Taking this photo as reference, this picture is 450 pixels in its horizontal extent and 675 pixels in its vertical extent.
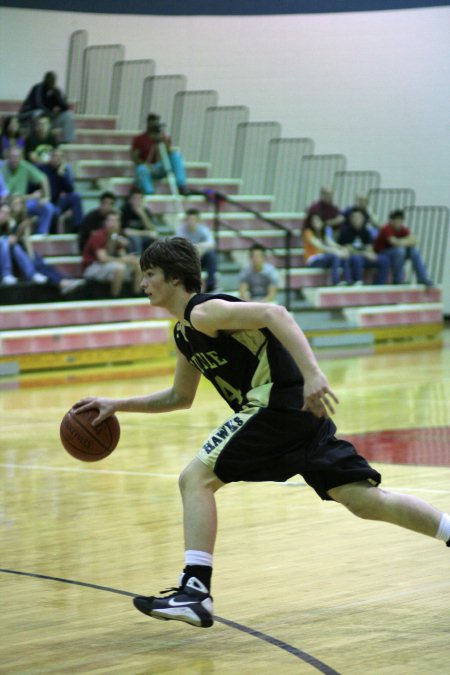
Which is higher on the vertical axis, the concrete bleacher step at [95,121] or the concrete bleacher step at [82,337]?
the concrete bleacher step at [95,121]

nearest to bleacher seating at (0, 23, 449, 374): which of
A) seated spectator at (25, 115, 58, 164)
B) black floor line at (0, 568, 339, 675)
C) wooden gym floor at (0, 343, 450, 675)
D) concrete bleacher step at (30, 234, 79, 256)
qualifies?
concrete bleacher step at (30, 234, 79, 256)

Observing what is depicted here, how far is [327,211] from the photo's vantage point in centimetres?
1933

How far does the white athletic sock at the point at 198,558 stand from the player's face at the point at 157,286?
2.78ft

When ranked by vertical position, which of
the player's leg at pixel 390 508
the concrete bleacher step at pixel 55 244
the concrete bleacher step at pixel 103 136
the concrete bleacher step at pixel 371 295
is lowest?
the concrete bleacher step at pixel 371 295

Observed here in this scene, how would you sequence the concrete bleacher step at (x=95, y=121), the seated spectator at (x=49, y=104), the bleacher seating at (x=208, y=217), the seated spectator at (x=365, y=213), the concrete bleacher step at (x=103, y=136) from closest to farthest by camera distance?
the bleacher seating at (x=208, y=217)
the seated spectator at (x=49, y=104)
the seated spectator at (x=365, y=213)
the concrete bleacher step at (x=103, y=136)
the concrete bleacher step at (x=95, y=121)

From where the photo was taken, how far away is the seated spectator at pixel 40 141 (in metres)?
17.4

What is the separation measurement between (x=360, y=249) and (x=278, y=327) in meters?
15.8

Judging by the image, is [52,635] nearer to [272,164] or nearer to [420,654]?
[420,654]

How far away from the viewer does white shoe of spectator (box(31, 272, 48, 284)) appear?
50.5 ft

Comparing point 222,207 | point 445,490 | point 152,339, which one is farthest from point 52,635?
point 222,207

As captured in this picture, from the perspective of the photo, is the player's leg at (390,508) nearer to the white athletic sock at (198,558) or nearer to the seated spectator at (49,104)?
the white athletic sock at (198,558)

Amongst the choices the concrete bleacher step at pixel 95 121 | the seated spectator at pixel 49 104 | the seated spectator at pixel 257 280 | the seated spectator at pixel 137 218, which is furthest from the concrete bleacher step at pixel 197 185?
the seated spectator at pixel 257 280

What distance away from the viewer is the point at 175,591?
4129 mm

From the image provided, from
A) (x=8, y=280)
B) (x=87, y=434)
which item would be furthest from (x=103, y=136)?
(x=87, y=434)
